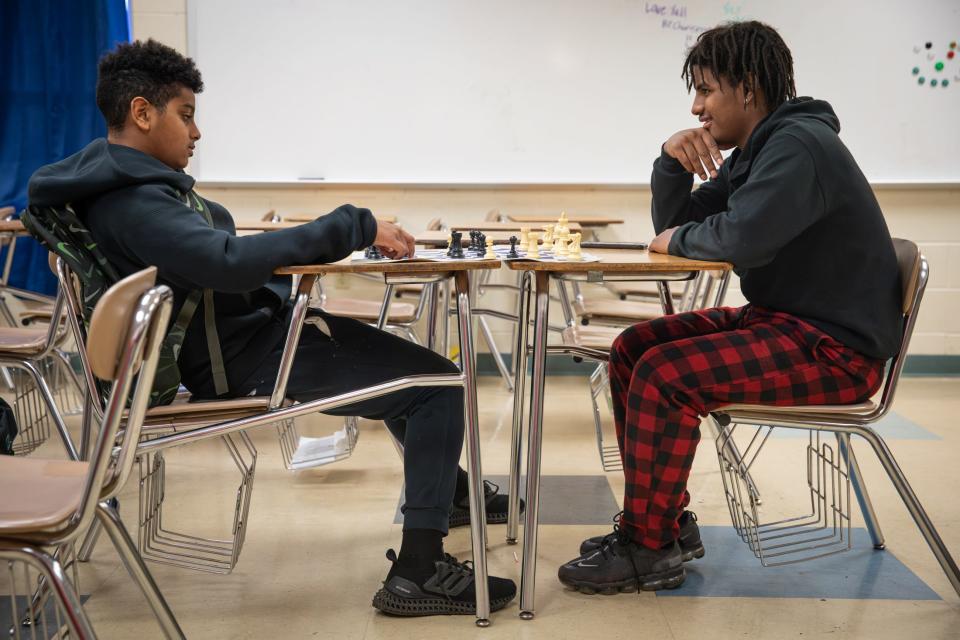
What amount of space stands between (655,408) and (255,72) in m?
3.26

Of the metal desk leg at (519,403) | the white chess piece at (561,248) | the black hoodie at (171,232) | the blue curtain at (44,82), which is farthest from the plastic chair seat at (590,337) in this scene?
the blue curtain at (44,82)

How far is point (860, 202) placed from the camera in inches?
71.9

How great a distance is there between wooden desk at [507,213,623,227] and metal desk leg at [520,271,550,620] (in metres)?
2.21

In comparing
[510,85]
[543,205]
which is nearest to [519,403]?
[543,205]

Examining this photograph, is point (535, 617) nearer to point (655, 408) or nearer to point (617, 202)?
point (655, 408)

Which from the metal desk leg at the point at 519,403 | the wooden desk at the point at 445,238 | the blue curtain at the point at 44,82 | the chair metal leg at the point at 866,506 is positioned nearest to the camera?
the metal desk leg at the point at 519,403

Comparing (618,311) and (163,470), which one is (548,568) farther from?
(618,311)

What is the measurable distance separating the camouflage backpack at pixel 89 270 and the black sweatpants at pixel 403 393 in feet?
0.58

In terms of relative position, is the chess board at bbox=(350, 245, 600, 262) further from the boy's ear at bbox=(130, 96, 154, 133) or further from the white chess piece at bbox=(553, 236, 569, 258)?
the boy's ear at bbox=(130, 96, 154, 133)

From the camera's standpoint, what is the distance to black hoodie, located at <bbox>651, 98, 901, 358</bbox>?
1745mm

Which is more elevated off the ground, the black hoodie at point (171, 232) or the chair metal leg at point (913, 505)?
the black hoodie at point (171, 232)

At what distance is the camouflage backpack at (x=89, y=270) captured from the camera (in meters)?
1.67

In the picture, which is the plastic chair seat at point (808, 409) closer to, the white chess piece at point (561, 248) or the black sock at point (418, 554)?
the white chess piece at point (561, 248)

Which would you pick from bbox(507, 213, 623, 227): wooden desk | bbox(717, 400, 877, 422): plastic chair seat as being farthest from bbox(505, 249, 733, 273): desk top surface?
bbox(507, 213, 623, 227): wooden desk
